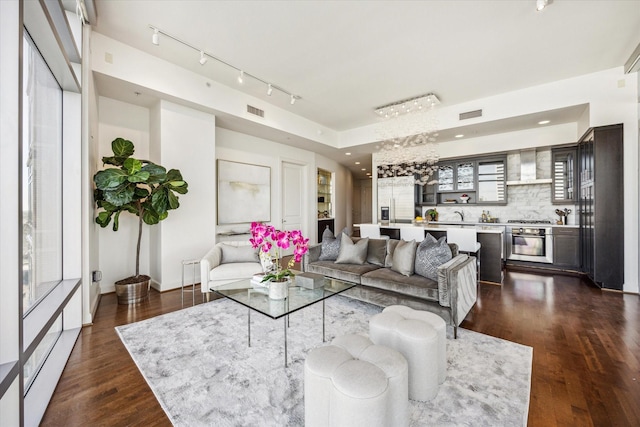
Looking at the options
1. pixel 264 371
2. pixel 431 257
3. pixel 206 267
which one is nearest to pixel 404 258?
pixel 431 257

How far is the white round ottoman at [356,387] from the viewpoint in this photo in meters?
1.22

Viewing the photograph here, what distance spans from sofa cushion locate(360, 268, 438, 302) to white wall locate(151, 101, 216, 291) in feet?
9.45

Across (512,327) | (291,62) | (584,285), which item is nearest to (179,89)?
(291,62)

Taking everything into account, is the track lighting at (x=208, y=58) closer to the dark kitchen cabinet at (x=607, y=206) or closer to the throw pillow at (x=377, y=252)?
the throw pillow at (x=377, y=252)

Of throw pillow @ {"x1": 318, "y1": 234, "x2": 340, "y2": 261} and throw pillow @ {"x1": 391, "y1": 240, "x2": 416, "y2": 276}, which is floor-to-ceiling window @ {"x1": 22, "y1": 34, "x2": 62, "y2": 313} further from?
throw pillow @ {"x1": 391, "y1": 240, "x2": 416, "y2": 276}

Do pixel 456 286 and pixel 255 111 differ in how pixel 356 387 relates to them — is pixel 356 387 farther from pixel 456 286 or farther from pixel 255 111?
pixel 255 111

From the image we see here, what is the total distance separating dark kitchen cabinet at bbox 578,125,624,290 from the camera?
405 cm

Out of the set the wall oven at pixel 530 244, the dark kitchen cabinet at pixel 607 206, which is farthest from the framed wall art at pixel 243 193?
the dark kitchen cabinet at pixel 607 206

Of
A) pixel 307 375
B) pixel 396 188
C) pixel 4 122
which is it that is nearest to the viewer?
pixel 4 122

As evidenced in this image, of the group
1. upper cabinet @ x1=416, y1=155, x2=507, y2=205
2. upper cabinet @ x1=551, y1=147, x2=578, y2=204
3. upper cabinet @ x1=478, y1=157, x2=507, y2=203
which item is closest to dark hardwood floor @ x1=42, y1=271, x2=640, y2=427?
upper cabinet @ x1=551, y1=147, x2=578, y2=204

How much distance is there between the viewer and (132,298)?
3566 mm

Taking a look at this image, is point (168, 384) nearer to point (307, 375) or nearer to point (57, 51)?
point (307, 375)

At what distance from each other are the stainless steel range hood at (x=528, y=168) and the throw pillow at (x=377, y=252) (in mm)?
4085

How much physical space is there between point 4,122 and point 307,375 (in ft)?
6.12
